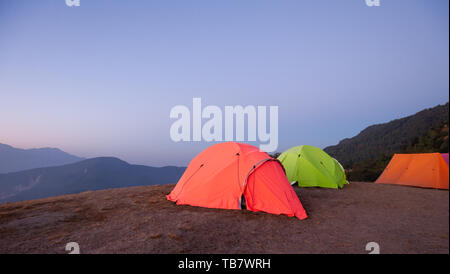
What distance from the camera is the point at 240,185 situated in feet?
21.0

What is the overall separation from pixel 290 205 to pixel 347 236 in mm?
1690

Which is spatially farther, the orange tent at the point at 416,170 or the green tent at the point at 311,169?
the green tent at the point at 311,169

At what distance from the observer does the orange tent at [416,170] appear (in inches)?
353

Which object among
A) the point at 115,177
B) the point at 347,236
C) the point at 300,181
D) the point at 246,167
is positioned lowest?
the point at 115,177

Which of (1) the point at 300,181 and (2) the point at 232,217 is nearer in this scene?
(2) the point at 232,217

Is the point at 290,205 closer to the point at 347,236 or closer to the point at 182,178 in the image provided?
the point at 347,236

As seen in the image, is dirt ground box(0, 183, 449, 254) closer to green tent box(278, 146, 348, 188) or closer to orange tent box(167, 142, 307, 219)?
orange tent box(167, 142, 307, 219)

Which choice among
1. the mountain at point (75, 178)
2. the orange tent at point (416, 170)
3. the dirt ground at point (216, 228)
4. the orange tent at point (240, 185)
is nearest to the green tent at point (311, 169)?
the orange tent at point (416, 170)

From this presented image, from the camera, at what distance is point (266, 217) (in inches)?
221

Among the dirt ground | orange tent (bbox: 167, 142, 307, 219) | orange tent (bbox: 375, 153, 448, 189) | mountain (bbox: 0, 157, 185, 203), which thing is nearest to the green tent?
orange tent (bbox: 375, 153, 448, 189)

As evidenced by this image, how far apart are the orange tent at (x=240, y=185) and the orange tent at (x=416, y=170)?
7.11 metres

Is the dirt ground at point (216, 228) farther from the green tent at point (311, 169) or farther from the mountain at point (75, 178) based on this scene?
the mountain at point (75, 178)
